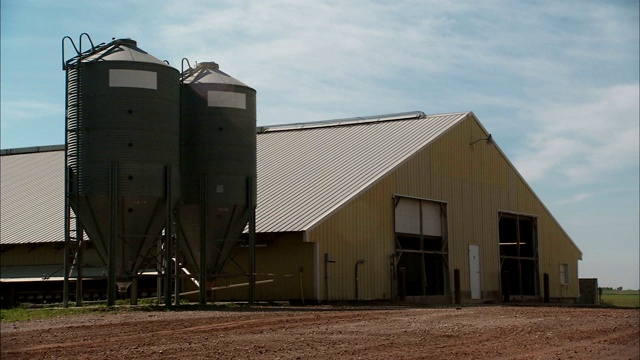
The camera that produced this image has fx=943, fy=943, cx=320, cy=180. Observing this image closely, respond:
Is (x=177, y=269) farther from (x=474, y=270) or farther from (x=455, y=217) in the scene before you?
(x=474, y=270)

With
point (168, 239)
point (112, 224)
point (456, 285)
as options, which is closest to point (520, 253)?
point (456, 285)

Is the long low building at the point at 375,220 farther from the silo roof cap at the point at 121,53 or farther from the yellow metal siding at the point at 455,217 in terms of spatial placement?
the silo roof cap at the point at 121,53

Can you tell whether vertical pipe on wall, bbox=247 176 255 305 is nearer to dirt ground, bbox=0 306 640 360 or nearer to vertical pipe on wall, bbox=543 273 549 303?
dirt ground, bbox=0 306 640 360

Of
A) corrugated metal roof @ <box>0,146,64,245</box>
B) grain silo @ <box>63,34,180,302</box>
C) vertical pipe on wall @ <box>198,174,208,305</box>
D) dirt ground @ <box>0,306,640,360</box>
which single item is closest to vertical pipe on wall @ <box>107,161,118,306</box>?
grain silo @ <box>63,34,180,302</box>

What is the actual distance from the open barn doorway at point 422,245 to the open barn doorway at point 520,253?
19.1 ft

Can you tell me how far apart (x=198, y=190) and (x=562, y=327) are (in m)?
12.5

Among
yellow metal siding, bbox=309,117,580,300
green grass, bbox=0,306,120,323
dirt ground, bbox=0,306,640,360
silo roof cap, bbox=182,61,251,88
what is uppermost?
silo roof cap, bbox=182,61,251,88

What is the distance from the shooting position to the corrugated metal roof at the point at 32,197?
37.4 meters

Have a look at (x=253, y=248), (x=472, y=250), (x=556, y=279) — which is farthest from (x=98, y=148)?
(x=556, y=279)

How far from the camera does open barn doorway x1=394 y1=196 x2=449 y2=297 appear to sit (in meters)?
37.1

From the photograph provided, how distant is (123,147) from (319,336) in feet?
34.0

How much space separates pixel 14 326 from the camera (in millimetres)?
19984

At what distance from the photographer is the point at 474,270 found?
41.4 meters

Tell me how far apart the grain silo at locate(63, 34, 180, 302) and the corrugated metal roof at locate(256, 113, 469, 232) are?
19.6 feet
